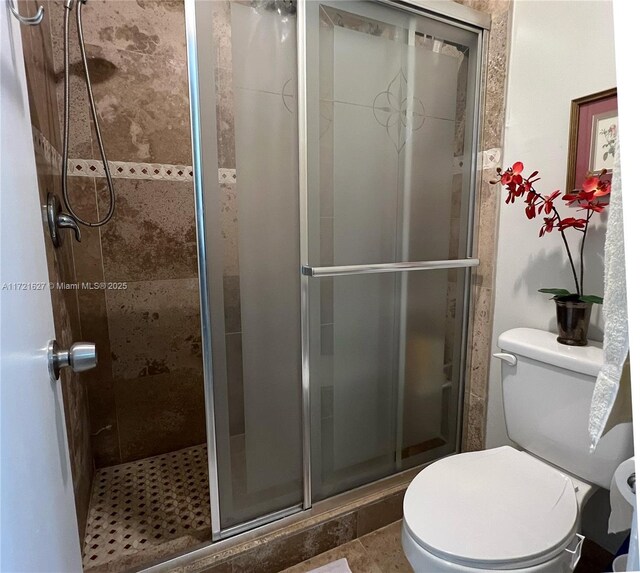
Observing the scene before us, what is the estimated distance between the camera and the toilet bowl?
2.71 ft

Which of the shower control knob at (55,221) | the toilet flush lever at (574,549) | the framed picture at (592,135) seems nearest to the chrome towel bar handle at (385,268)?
the framed picture at (592,135)

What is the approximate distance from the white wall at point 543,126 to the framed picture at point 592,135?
0.11 feet

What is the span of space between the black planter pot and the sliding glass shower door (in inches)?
17.0

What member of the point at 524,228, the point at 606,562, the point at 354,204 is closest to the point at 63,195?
the point at 354,204

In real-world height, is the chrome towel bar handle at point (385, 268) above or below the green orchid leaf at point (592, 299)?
above

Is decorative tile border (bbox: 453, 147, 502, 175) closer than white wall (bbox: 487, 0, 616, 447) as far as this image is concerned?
No

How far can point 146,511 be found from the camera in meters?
1.46

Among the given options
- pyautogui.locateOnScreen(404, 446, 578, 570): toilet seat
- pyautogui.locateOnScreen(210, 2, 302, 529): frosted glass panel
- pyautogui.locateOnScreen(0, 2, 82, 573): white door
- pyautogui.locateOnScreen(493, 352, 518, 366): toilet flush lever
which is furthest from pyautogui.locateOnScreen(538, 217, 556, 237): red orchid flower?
Answer: pyautogui.locateOnScreen(0, 2, 82, 573): white door

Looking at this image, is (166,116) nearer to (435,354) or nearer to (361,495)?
(435,354)

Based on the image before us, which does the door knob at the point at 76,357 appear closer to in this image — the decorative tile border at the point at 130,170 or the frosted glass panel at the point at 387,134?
the frosted glass panel at the point at 387,134

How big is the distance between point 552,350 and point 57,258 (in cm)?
161

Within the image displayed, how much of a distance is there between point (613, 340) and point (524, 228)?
3.43 ft

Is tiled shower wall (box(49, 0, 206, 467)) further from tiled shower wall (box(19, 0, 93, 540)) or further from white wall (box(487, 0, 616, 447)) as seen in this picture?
white wall (box(487, 0, 616, 447))

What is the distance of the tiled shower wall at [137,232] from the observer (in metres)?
1.53
